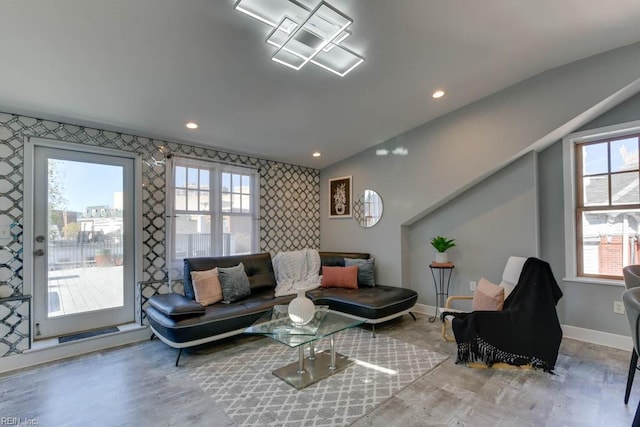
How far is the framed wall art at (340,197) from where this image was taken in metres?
5.23

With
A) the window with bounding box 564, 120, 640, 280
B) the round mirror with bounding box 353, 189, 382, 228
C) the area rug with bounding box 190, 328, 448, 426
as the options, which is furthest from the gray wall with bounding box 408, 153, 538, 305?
the area rug with bounding box 190, 328, 448, 426

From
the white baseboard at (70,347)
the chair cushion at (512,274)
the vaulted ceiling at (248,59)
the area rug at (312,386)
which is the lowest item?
the area rug at (312,386)

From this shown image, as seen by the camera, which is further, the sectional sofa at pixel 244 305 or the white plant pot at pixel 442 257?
the white plant pot at pixel 442 257

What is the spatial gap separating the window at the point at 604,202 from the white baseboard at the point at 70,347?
5057 mm

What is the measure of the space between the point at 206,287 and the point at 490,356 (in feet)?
9.84

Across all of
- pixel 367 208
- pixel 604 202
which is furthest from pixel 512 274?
pixel 367 208

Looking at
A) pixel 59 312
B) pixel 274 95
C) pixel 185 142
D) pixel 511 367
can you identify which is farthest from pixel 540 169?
pixel 59 312

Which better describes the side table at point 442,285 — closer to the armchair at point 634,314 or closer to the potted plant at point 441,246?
the potted plant at point 441,246

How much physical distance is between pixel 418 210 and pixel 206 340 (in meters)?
3.15

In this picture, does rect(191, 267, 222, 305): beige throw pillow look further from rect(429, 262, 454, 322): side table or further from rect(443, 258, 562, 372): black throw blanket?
rect(429, 262, 454, 322): side table

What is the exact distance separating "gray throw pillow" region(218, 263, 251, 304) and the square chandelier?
2463 millimetres

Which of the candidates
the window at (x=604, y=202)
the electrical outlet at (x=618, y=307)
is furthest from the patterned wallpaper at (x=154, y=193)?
the electrical outlet at (x=618, y=307)

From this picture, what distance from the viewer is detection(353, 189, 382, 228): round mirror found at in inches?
189

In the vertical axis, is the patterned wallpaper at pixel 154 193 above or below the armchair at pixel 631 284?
above
